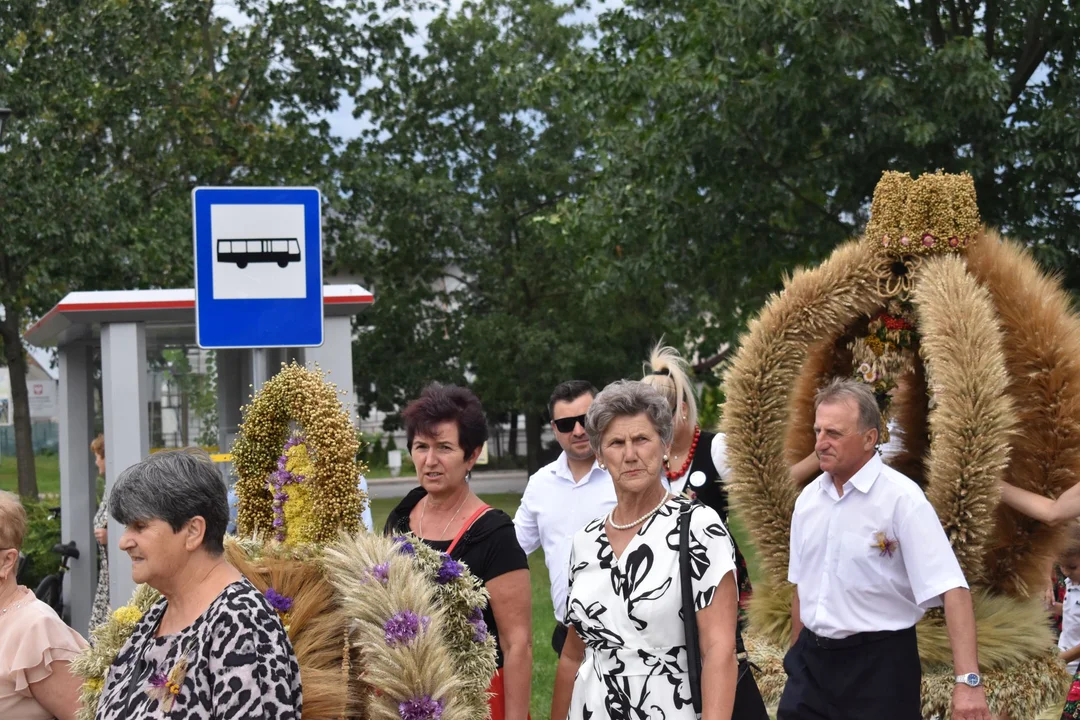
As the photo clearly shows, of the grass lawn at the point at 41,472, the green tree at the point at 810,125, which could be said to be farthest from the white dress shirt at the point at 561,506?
the grass lawn at the point at 41,472

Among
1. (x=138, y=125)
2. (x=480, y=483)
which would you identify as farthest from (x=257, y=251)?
(x=480, y=483)

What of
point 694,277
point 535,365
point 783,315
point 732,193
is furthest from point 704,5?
point 535,365

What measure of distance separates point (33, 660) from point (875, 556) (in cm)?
284

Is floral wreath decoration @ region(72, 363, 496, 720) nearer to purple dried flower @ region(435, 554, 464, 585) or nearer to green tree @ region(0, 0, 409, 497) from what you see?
purple dried flower @ region(435, 554, 464, 585)

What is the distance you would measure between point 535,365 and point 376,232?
16.4 feet

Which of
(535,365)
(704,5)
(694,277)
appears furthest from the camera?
(535,365)

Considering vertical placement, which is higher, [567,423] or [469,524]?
[567,423]

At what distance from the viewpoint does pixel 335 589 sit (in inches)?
141

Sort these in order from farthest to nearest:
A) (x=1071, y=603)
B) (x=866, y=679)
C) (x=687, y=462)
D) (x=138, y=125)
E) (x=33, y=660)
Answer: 1. (x=138, y=125)
2. (x=1071, y=603)
3. (x=687, y=462)
4. (x=866, y=679)
5. (x=33, y=660)

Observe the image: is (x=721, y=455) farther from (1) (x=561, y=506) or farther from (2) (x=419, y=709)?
(2) (x=419, y=709)

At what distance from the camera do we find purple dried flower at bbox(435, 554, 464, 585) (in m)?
3.67

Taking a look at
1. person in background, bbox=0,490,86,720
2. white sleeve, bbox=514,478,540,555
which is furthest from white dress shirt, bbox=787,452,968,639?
person in background, bbox=0,490,86,720

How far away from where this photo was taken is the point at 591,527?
375 cm

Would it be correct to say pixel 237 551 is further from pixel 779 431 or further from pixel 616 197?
pixel 616 197
